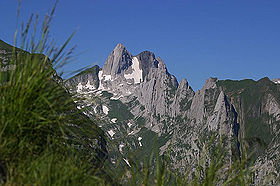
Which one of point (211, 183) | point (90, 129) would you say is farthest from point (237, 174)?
point (90, 129)

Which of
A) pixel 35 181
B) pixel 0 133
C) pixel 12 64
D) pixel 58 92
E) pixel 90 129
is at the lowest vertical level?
pixel 35 181

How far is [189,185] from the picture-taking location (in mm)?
3299

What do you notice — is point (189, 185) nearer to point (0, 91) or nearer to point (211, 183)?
point (211, 183)

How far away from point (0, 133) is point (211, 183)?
1.85 m

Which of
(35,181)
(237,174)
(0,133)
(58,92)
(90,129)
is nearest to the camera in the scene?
(35,181)

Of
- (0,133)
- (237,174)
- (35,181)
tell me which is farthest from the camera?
(237,174)

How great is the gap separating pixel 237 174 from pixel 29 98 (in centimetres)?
200

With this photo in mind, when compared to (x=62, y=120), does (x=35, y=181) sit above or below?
below

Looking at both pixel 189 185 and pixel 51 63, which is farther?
pixel 51 63

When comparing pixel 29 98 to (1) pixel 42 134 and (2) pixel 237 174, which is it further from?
(2) pixel 237 174

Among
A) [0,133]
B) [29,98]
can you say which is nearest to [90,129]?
[29,98]

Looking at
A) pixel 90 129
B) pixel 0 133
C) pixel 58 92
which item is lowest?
pixel 0 133

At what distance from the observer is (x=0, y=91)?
3.41 meters

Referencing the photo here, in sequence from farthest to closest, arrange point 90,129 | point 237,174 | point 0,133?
1. point 90,129
2. point 237,174
3. point 0,133
